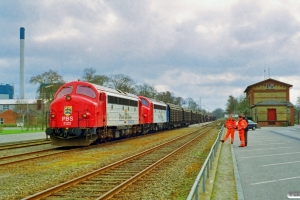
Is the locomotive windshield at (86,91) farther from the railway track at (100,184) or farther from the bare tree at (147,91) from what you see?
the bare tree at (147,91)

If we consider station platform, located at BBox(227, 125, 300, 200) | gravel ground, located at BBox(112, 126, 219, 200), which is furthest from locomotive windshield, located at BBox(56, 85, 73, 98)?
station platform, located at BBox(227, 125, 300, 200)

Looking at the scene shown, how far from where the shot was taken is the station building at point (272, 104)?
188ft

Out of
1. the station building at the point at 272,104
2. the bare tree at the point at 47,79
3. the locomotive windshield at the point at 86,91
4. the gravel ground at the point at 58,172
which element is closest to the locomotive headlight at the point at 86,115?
the locomotive windshield at the point at 86,91

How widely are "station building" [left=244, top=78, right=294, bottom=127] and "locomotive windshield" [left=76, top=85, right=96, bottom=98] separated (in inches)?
1674

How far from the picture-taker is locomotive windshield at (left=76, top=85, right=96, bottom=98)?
1995cm

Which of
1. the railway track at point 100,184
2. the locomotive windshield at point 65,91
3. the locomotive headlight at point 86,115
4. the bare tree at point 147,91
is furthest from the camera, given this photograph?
the bare tree at point 147,91

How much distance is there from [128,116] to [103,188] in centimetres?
1739

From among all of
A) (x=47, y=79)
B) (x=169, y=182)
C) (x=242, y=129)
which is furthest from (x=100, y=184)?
(x=47, y=79)

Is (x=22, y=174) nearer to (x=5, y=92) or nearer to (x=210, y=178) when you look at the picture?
(x=210, y=178)

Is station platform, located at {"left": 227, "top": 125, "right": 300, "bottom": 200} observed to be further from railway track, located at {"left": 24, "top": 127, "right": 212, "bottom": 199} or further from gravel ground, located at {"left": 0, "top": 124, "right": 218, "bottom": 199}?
railway track, located at {"left": 24, "top": 127, "right": 212, "bottom": 199}

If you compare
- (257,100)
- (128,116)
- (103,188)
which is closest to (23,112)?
(128,116)

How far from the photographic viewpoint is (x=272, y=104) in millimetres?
57250

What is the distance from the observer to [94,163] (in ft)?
45.8

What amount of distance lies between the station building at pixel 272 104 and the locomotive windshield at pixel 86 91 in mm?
42513
